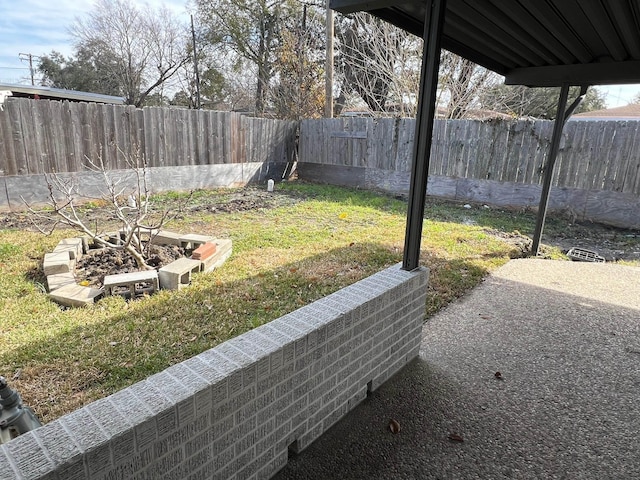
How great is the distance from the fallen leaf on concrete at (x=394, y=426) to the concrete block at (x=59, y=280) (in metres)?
2.81

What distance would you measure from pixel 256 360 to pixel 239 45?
1826 cm

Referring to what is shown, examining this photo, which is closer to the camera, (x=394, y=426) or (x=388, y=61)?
(x=394, y=426)

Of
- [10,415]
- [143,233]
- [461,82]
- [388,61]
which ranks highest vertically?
[388,61]

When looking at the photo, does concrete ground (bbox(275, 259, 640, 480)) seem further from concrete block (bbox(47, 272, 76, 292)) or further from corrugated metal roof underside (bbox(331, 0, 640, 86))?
concrete block (bbox(47, 272, 76, 292))

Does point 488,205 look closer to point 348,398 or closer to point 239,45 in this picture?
point 348,398

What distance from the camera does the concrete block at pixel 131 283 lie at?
315 cm

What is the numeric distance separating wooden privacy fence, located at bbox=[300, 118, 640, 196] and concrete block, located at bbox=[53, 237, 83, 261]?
6.39 metres

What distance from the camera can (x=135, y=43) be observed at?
17969 millimetres

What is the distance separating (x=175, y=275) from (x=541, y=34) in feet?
11.5

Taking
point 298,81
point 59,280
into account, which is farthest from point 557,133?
point 298,81

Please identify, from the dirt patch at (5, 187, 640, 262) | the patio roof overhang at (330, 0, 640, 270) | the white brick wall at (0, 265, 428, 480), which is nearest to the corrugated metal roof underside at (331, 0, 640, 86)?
the patio roof overhang at (330, 0, 640, 270)

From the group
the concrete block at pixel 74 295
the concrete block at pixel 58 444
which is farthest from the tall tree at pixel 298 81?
the concrete block at pixel 58 444

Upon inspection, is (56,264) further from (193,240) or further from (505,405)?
(505,405)

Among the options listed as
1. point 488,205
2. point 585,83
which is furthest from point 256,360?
point 488,205
